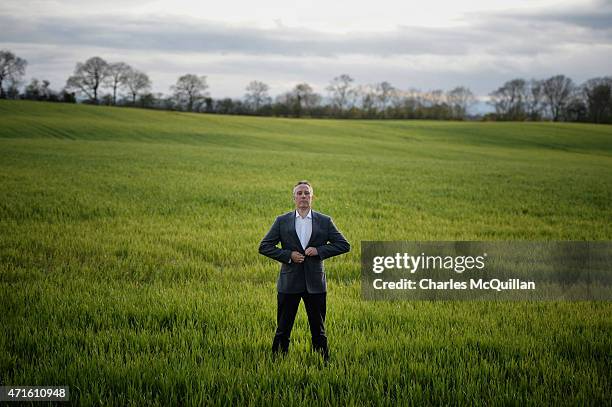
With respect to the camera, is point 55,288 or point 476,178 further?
point 476,178

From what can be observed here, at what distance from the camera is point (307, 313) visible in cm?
451

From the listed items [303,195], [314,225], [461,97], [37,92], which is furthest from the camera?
[461,97]

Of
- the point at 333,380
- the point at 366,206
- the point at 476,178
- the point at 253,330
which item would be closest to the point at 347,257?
the point at 253,330

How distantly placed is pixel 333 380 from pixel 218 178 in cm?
1920

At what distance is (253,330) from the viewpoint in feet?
18.1

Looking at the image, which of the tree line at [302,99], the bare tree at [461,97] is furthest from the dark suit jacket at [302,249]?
the bare tree at [461,97]

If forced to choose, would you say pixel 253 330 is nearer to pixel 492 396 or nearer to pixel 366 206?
pixel 492 396

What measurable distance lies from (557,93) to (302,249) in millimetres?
125723

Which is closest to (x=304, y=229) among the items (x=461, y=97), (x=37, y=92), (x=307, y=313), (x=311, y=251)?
(x=311, y=251)

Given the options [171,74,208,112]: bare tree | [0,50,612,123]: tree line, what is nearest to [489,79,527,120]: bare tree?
[0,50,612,123]: tree line

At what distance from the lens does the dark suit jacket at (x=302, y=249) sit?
14.2 feet

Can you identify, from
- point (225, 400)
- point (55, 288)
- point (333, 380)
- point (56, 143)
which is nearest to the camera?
point (225, 400)

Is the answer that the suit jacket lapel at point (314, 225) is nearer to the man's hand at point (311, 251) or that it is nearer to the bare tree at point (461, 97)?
the man's hand at point (311, 251)

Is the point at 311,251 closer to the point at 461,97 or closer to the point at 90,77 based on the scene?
the point at 90,77
